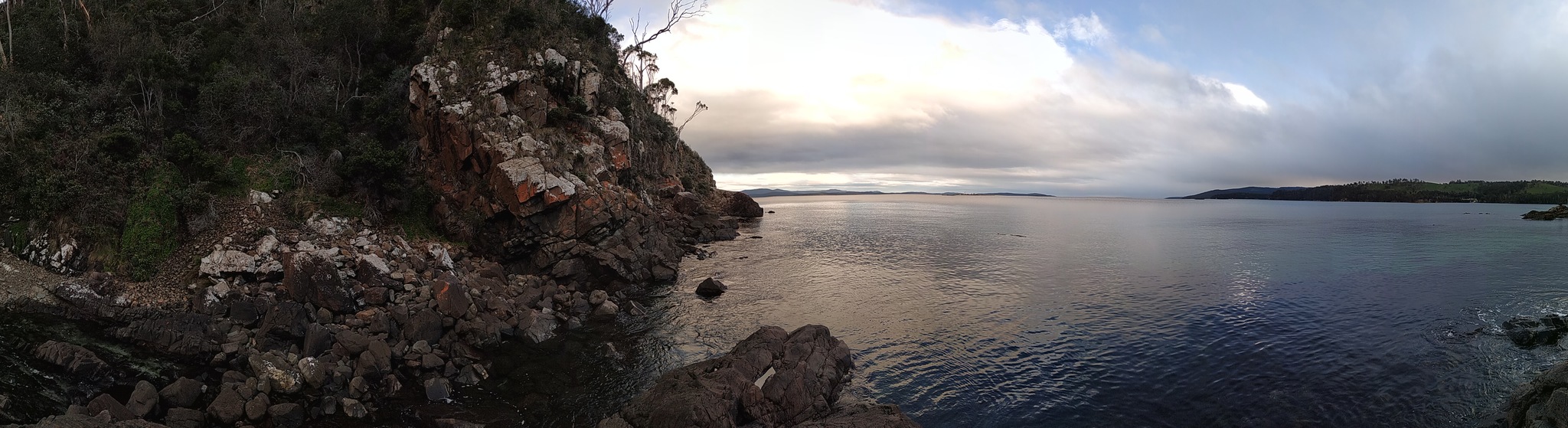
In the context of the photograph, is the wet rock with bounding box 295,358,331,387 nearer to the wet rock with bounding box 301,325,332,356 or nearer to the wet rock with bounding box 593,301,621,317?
the wet rock with bounding box 301,325,332,356

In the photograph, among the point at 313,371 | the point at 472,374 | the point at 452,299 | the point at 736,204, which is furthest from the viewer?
the point at 736,204

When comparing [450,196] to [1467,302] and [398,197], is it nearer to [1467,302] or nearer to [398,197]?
[398,197]

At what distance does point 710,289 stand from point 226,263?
19.0 meters

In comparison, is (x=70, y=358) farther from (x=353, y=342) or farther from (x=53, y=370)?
(x=353, y=342)

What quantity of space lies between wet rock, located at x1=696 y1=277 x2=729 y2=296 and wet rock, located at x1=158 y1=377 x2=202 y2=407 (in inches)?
750

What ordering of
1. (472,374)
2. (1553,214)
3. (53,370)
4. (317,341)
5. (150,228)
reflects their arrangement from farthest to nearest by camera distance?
1. (1553,214)
2. (150,228)
3. (317,341)
4. (472,374)
5. (53,370)

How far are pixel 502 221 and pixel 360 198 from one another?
6.32 meters

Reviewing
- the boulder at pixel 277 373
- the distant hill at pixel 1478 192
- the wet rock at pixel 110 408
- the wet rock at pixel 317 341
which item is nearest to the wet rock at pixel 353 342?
the wet rock at pixel 317 341

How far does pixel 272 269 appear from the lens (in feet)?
69.6

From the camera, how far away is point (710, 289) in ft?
99.8

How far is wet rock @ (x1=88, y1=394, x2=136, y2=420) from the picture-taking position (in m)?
12.5

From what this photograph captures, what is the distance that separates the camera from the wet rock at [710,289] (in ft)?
99.5

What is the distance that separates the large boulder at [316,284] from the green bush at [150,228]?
163 inches

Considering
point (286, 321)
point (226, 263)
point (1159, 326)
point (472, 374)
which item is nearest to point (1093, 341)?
point (1159, 326)
